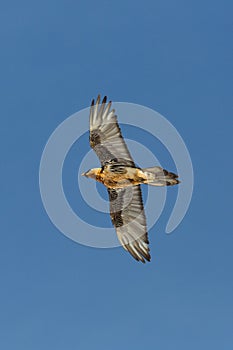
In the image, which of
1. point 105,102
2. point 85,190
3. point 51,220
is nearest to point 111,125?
point 105,102

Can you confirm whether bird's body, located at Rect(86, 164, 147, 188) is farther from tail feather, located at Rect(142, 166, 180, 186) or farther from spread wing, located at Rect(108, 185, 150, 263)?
spread wing, located at Rect(108, 185, 150, 263)

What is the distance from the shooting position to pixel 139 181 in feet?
115

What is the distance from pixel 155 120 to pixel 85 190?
5.09m

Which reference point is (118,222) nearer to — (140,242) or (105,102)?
(140,242)

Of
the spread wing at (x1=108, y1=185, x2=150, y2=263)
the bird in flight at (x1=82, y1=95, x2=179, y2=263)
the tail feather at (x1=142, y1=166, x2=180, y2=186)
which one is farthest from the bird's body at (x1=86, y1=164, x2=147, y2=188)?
the spread wing at (x1=108, y1=185, x2=150, y2=263)

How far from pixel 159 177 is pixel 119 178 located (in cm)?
242

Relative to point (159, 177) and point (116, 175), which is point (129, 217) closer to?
point (116, 175)

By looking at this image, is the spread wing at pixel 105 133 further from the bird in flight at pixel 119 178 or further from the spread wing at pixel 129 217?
the spread wing at pixel 129 217

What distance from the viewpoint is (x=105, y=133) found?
36688 mm

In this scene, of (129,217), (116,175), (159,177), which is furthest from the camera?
(129,217)

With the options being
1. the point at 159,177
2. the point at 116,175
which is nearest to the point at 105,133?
the point at 116,175

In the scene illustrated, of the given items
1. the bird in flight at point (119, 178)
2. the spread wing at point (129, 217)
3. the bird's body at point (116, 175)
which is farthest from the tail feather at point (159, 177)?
the spread wing at point (129, 217)

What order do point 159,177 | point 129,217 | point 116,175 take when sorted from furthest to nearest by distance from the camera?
point 129,217
point 116,175
point 159,177

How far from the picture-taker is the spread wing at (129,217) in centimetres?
3544
